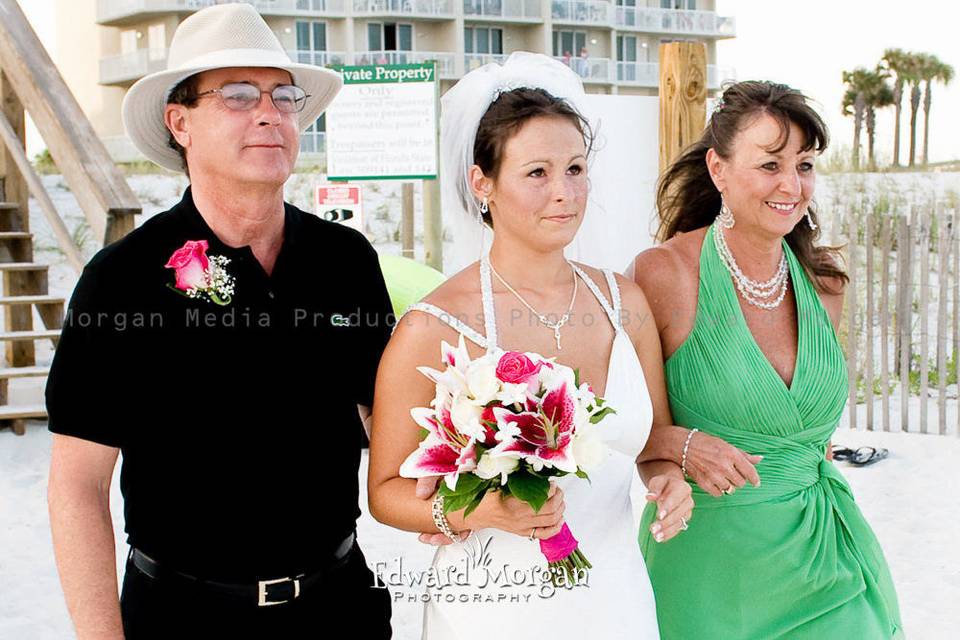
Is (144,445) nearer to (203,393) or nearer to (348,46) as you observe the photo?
(203,393)

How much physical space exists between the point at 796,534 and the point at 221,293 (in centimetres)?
177

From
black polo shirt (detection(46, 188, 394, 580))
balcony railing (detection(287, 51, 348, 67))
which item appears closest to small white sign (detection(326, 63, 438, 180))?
black polo shirt (detection(46, 188, 394, 580))

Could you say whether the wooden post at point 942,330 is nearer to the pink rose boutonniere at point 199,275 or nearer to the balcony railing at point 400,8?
the pink rose boutonniere at point 199,275

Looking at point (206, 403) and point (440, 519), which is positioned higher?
point (206, 403)

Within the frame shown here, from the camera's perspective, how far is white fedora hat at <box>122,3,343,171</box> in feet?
8.32

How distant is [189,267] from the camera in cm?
245

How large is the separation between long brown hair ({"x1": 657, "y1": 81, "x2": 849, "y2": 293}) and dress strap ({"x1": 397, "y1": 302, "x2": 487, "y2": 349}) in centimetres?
105

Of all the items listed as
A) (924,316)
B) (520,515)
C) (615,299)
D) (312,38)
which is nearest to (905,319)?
(924,316)

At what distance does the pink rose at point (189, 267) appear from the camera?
2.44 m

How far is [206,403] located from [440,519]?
23.6 inches

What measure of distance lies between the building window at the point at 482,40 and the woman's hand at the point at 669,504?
42.4m

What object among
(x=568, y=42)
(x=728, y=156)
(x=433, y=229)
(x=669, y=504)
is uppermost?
(x=568, y=42)

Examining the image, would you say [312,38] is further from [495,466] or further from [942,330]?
[495,466]

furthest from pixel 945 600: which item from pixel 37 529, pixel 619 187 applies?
pixel 37 529
